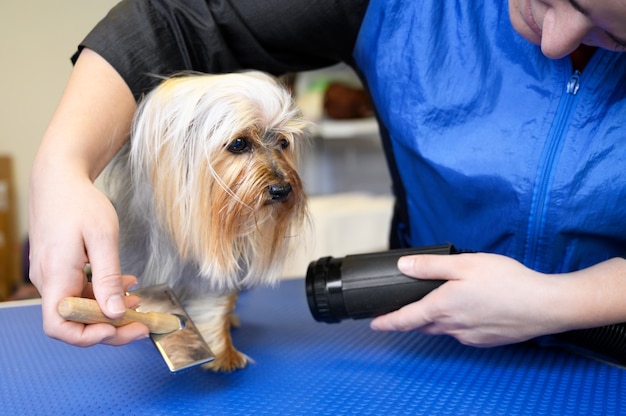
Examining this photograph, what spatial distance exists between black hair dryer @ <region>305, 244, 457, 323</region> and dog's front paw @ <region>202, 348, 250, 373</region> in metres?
0.11

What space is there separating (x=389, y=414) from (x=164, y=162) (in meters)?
0.38

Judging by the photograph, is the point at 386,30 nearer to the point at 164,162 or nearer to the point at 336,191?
the point at 164,162

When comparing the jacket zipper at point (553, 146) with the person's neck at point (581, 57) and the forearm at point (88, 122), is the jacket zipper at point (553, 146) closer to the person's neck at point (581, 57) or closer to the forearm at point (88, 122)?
the person's neck at point (581, 57)

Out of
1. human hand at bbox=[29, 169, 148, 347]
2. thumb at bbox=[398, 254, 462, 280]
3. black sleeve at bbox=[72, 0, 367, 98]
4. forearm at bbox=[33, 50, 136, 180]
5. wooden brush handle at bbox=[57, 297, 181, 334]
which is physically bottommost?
thumb at bbox=[398, 254, 462, 280]

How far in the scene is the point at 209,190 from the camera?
30.7 inches

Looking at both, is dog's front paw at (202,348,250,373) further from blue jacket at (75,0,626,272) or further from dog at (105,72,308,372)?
blue jacket at (75,0,626,272)

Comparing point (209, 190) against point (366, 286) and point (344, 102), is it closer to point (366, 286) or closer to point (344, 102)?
point (366, 286)

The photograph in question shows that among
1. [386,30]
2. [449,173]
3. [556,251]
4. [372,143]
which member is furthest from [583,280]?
[372,143]

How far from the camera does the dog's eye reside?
794mm

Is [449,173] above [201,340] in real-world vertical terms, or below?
above

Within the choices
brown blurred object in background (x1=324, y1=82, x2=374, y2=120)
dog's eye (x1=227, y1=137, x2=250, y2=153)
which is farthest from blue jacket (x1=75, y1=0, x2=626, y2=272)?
brown blurred object in background (x1=324, y1=82, x2=374, y2=120)

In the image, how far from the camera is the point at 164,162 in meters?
0.75

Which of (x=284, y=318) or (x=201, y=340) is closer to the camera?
(x=201, y=340)

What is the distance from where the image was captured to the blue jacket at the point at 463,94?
718 mm
